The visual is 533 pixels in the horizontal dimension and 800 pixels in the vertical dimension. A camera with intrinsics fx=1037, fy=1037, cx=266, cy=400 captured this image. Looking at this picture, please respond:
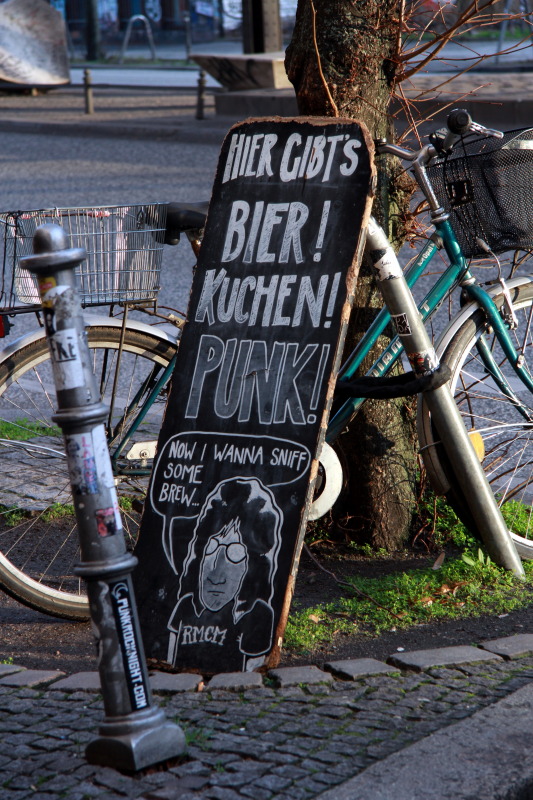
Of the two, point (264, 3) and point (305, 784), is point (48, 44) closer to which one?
point (264, 3)

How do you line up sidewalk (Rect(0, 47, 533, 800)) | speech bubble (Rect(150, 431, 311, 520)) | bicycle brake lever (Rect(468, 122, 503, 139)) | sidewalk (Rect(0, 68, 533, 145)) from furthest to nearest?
sidewalk (Rect(0, 68, 533, 145)) < bicycle brake lever (Rect(468, 122, 503, 139)) < speech bubble (Rect(150, 431, 311, 520)) < sidewalk (Rect(0, 47, 533, 800))

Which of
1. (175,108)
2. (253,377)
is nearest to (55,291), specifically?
(253,377)

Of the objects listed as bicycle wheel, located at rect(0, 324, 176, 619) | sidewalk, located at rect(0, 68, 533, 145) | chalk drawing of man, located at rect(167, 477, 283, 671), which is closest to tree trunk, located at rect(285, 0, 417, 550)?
bicycle wheel, located at rect(0, 324, 176, 619)

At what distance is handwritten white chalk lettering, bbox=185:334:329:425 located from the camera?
123 inches

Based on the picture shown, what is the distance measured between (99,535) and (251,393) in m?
0.95

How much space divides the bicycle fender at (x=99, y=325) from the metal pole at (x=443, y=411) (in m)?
0.83

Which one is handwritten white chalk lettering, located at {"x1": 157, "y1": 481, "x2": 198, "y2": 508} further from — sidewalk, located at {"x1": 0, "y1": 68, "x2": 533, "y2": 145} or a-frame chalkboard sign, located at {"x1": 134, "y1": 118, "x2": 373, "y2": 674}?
sidewalk, located at {"x1": 0, "y1": 68, "x2": 533, "y2": 145}

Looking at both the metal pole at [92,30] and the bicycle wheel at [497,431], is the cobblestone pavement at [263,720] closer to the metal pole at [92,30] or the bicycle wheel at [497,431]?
the bicycle wheel at [497,431]

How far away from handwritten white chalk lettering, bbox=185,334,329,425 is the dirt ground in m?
0.72

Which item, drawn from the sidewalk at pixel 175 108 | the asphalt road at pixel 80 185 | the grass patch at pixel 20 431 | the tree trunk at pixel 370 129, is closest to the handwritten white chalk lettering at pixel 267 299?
the tree trunk at pixel 370 129

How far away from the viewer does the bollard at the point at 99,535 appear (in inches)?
91.7

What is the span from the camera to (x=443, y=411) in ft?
11.1

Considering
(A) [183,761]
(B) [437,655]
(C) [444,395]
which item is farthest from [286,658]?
(C) [444,395]

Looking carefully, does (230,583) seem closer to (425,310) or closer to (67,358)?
(67,358)
